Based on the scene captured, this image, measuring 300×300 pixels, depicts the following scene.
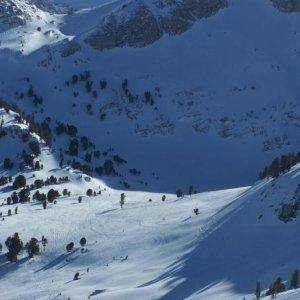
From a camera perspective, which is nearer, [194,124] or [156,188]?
[156,188]

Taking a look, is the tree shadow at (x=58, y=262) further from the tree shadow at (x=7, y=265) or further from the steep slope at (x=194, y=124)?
the steep slope at (x=194, y=124)

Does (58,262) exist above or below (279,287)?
above

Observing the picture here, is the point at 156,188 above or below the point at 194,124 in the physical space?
below

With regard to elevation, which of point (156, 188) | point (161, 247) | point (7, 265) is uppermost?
point (156, 188)

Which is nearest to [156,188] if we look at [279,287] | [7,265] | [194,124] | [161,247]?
[194,124]

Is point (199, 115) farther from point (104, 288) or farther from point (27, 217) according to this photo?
point (104, 288)

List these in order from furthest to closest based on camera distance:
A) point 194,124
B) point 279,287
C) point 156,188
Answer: point 194,124, point 156,188, point 279,287

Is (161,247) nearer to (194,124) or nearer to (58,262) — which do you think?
(58,262)

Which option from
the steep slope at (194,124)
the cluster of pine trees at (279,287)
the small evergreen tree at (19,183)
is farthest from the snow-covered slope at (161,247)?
the steep slope at (194,124)

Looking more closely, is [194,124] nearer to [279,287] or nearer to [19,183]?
[19,183]

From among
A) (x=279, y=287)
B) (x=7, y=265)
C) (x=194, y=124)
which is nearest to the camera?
(x=279, y=287)

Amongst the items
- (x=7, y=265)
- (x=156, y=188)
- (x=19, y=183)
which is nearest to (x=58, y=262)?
(x=7, y=265)
